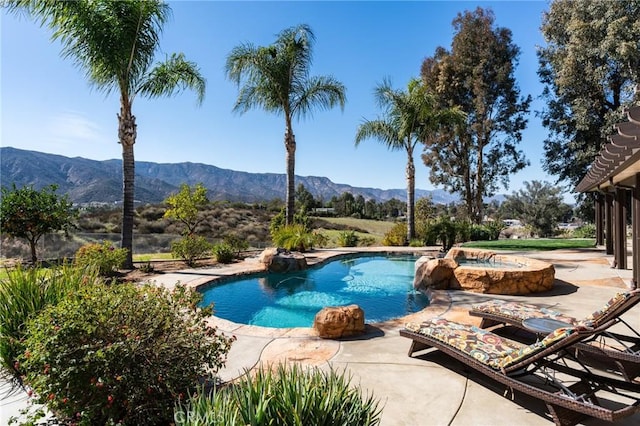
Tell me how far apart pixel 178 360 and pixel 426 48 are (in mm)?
25569

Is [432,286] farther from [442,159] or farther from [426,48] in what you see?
[426,48]

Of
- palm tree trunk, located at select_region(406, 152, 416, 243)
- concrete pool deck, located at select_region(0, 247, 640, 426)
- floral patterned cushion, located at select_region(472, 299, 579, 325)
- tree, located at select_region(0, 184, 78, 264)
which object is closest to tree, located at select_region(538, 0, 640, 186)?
palm tree trunk, located at select_region(406, 152, 416, 243)

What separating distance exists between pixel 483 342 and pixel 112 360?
3.20 m

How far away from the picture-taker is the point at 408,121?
49.8 feet

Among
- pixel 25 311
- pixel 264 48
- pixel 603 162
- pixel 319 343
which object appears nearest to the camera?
pixel 25 311

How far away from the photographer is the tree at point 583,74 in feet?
44.9

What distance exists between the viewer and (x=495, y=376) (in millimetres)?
2795

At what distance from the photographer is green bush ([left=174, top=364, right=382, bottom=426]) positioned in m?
1.77

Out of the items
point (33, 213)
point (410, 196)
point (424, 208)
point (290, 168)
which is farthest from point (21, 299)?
point (424, 208)

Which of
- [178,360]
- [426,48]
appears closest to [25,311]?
[178,360]

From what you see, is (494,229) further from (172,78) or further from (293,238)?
(172,78)

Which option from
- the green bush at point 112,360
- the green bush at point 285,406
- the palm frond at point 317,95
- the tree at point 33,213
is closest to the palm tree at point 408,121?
the palm frond at point 317,95

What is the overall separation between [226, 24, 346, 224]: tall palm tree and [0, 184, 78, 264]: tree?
7666mm

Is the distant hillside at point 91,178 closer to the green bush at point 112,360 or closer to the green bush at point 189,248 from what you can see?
the green bush at point 189,248
